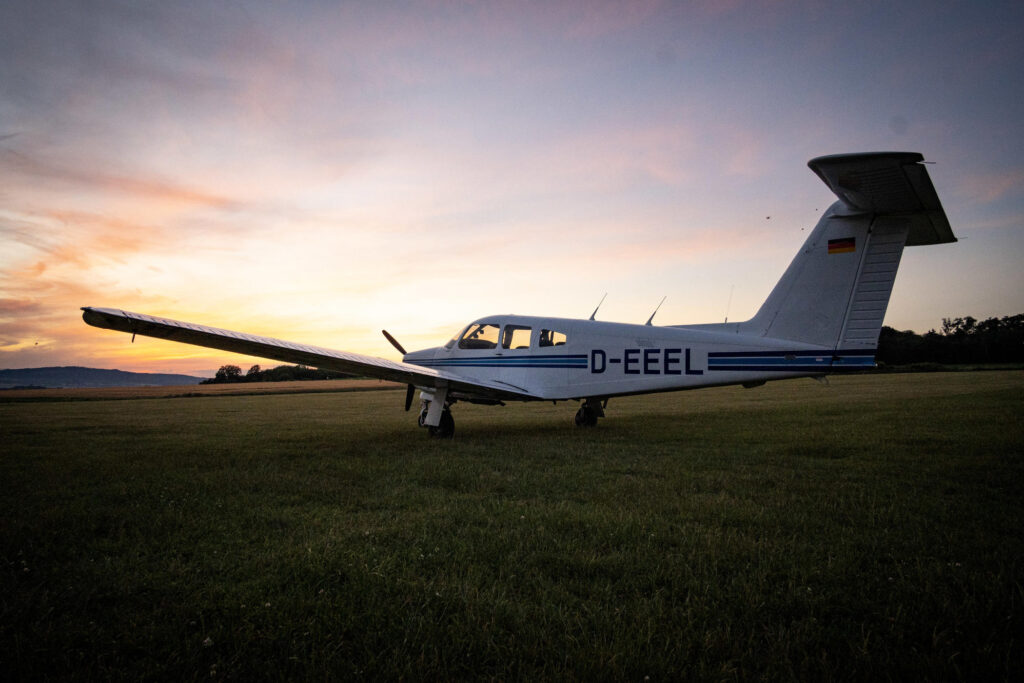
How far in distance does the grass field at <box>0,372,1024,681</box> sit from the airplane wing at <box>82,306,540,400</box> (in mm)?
1853

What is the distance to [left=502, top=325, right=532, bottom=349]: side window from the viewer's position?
421 inches

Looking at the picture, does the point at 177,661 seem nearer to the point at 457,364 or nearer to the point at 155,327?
the point at 155,327

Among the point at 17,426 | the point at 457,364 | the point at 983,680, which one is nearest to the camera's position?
the point at 983,680

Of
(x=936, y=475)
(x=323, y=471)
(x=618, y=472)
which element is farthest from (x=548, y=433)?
(x=936, y=475)

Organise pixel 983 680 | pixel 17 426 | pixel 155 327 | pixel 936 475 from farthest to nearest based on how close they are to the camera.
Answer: pixel 17 426, pixel 155 327, pixel 936 475, pixel 983 680

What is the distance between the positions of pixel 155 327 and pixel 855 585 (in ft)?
26.2

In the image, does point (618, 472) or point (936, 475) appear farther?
point (618, 472)

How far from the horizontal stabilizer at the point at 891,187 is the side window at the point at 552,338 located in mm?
5280

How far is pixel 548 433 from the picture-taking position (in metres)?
10.2

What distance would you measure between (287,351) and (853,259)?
29.6 ft

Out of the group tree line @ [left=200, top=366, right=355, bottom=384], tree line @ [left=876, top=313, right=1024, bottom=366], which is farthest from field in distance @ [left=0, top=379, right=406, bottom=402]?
tree line @ [left=876, top=313, right=1024, bottom=366]

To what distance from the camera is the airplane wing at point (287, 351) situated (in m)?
6.39

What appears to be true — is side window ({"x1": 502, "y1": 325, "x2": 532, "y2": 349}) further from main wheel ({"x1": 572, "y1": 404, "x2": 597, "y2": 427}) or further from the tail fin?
the tail fin

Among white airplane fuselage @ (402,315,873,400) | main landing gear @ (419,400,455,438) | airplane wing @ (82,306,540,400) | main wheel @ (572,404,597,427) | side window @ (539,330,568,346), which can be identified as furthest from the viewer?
main wheel @ (572,404,597,427)
